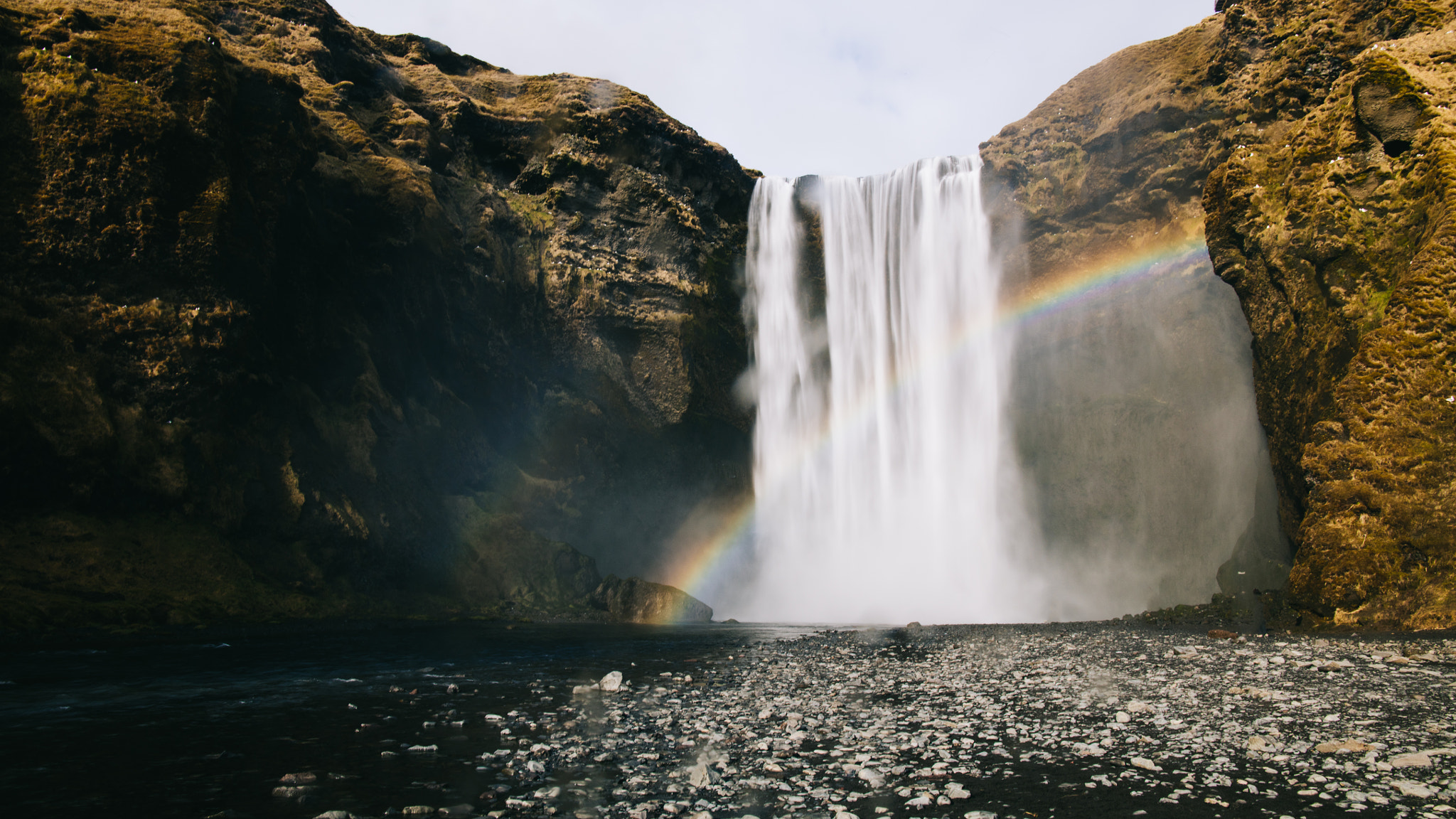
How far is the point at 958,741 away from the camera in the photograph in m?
6.69

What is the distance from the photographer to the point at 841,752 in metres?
6.32

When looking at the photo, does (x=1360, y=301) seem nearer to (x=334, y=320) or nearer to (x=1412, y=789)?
(x=1412, y=789)

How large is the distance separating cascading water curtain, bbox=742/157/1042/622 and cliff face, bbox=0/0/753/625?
257 centimetres

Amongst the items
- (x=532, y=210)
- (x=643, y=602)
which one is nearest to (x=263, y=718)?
(x=643, y=602)

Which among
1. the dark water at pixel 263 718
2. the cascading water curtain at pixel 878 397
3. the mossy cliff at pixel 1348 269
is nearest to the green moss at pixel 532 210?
the cascading water curtain at pixel 878 397

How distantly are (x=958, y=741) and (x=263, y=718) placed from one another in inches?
295

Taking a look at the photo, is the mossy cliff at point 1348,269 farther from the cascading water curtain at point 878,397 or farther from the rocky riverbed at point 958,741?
the cascading water curtain at point 878,397

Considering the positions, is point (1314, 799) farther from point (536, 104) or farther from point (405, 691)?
point (536, 104)

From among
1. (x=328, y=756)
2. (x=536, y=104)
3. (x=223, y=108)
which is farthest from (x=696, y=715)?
(x=536, y=104)

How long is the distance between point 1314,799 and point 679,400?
30.7 m

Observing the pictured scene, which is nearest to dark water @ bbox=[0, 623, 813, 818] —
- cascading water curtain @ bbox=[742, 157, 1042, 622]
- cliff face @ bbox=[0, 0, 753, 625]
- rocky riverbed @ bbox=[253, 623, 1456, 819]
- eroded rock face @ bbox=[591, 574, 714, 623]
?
rocky riverbed @ bbox=[253, 623, 1456, 819]

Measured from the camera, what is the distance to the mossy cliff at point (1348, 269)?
1456 cm

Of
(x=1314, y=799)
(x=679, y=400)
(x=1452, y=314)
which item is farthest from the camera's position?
(x=679, y=400)

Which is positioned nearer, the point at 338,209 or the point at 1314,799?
the point at 1314,799
